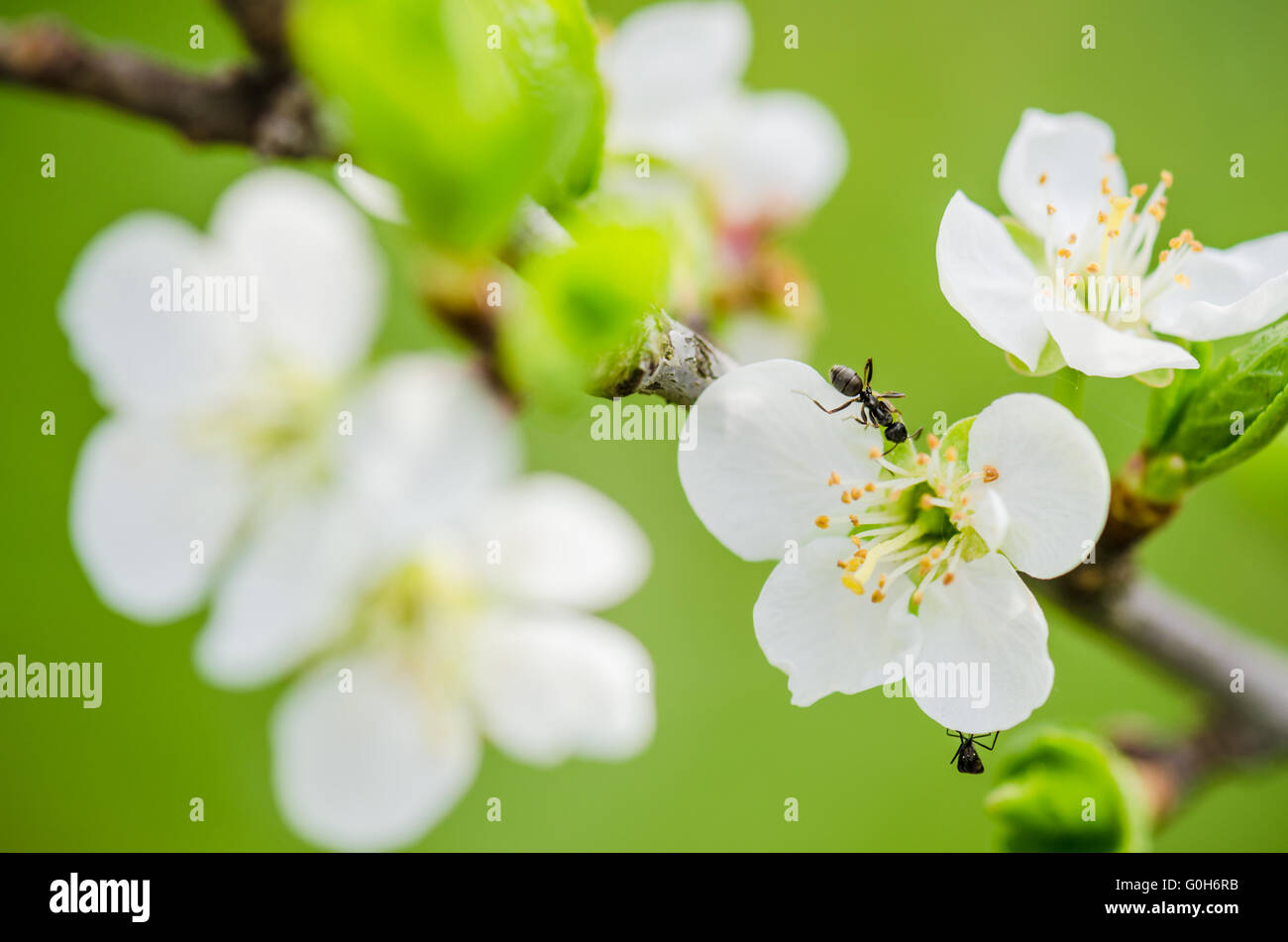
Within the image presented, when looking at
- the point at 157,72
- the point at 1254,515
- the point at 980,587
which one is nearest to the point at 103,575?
the point at 157,72

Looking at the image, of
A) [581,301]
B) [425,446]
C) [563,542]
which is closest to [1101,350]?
[581,301]

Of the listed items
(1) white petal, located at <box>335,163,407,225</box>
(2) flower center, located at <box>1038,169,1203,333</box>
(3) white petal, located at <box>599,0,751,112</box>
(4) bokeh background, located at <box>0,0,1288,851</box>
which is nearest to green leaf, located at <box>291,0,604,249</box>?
(1) white petal, located at <box>335,163,407,225</box>

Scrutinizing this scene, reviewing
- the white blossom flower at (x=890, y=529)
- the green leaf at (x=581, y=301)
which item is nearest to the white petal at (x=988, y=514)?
the white blossom flower at (x=890, y=529)

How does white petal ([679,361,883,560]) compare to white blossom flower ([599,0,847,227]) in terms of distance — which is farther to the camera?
white blossom flower ([599,0,847,227])

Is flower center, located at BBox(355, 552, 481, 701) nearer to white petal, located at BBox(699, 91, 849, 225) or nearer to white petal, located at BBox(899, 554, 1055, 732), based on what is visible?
white petal, located at BBox(699, 91, 849, 225)

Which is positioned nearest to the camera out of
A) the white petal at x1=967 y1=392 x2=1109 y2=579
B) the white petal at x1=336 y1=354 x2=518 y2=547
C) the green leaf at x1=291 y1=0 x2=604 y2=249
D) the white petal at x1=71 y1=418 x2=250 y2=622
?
the green leaf at x1=291 y1=0 x2=604 y2=249

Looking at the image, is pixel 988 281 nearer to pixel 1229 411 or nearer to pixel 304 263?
pixel 1229 411
